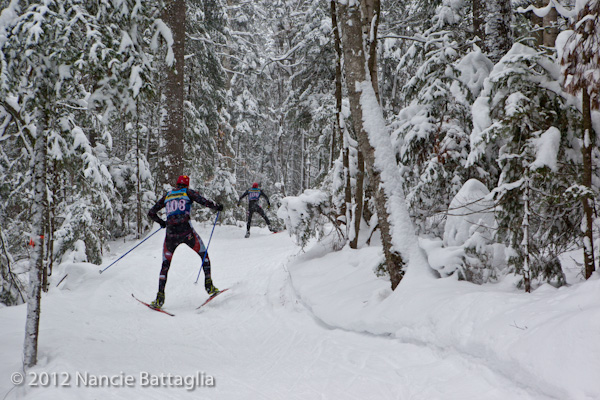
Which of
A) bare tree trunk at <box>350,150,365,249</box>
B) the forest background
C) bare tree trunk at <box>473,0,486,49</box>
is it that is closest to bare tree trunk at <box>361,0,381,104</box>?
the forest background

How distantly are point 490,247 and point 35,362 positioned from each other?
5090 mm

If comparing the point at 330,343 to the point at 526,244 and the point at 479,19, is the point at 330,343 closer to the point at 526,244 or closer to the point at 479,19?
the point at 526,244

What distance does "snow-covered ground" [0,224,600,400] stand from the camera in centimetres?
280

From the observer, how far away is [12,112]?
4523 mm

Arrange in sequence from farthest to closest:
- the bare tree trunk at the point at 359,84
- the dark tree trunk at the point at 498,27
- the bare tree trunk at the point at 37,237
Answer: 1. the dark tree trunk at the point at 498,27
2. the bare tree trunk at the point at 359,84
3. the bare tree trunk at the point at 37,237

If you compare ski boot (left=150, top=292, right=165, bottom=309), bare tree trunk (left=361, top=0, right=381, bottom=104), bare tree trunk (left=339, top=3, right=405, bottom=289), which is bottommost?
ski boot (left=150, top=292, right=165, bottom=309)

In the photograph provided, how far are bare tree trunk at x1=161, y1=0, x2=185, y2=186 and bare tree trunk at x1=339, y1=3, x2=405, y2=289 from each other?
26.4 feet

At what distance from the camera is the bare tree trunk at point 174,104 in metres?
12.2

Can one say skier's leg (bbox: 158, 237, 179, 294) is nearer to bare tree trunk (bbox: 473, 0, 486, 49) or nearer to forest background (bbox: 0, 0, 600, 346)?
forest background (bbox: 0, 0, 600, 346)

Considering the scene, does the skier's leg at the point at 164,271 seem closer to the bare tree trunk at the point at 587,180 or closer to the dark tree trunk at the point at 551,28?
the bare tree trunk at the point at 587,180

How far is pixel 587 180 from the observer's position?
3.52 meters

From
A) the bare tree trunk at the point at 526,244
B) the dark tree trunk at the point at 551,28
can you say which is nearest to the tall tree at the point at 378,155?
the bare tree trunk at the point at 526,244

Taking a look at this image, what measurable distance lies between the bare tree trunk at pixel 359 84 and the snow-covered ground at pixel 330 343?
820 millimetres

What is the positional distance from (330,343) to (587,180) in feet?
10.2
